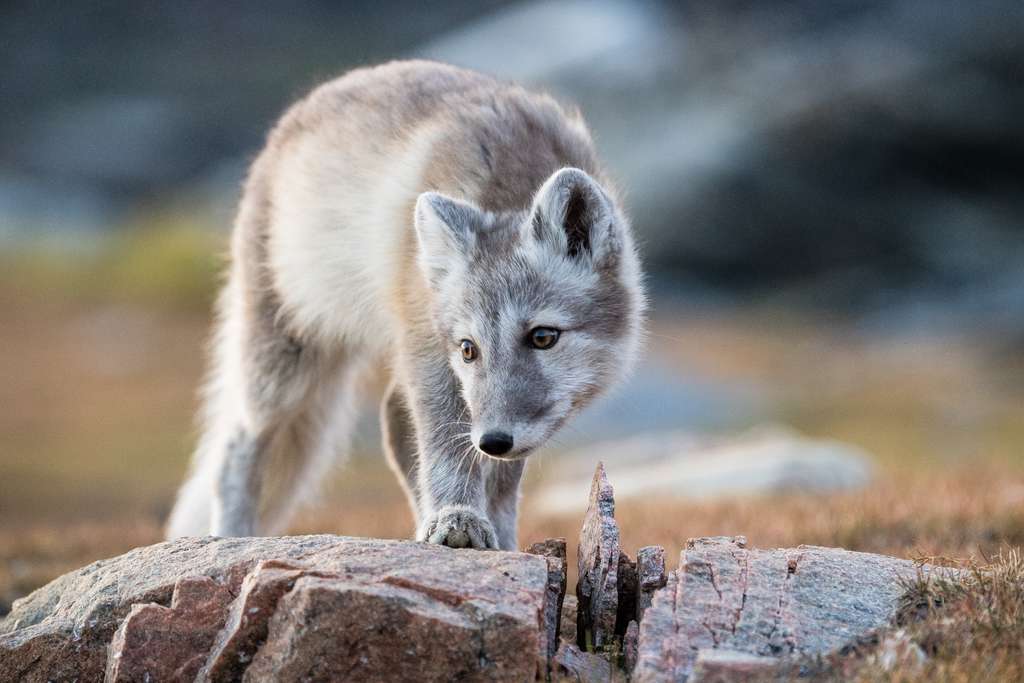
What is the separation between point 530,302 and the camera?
472cm

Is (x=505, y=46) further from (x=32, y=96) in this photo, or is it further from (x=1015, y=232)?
(x=32, y=96)

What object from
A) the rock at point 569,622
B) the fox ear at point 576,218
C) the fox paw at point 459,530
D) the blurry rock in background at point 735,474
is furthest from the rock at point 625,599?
the blurry rock in background at point 735,474

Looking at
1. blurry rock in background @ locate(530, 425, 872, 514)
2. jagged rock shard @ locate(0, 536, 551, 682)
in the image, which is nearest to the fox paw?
jagged rock shard @ locate(0, 536, 551, 682)

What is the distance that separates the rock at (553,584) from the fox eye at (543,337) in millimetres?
803

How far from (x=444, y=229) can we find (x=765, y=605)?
6.70 feet

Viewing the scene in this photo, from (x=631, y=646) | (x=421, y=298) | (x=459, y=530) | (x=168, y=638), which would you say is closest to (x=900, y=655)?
(x=631, y=646)

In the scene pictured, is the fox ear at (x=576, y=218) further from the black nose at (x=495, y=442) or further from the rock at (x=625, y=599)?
the rock at (x=625, y=599)

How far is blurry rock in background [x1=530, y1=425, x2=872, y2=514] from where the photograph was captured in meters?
10.5

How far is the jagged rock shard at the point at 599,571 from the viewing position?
14.1 ft

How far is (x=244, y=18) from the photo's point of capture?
44.4m

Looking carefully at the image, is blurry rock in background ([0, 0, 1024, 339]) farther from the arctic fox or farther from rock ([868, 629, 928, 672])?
rock ([868, 629, 928, 672])

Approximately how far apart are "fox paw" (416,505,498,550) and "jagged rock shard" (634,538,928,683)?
850 mm

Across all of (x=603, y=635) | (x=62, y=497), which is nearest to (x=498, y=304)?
Result: (x=603, y=635)

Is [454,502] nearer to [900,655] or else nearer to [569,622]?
[569,622]
